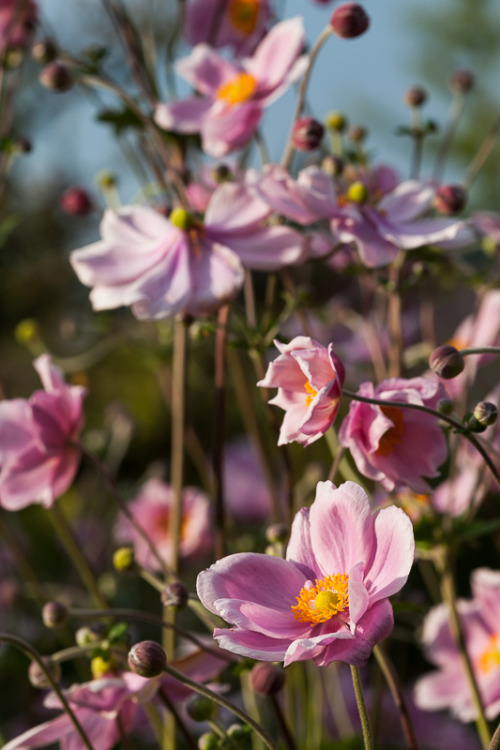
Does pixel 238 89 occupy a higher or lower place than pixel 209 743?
higher

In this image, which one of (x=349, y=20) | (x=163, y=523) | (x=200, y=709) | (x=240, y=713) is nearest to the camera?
(x=240, y=713)

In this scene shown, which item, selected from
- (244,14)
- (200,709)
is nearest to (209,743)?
(200,709)

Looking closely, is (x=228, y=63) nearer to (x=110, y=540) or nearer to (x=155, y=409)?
(x=110, y=540)

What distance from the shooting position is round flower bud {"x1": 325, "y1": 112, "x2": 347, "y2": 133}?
2.86 ft

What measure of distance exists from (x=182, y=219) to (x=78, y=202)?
0.30 m

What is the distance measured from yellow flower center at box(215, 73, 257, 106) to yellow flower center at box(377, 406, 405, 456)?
0.37 m

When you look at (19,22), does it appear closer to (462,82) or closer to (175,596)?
(462,82)

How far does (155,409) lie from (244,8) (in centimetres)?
213

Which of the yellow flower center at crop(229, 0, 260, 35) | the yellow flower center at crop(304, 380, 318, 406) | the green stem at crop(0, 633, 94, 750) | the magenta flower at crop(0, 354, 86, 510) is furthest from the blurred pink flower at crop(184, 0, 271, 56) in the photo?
the green stem at crop(0, 633, 94, 750)

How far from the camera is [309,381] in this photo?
48cm

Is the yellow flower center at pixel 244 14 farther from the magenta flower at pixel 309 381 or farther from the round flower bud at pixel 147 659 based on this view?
the round flower bud at pixel 147 659

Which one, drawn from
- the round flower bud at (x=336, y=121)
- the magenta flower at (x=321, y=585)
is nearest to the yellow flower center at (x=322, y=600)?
the magenta flower at (x=321, y=585)

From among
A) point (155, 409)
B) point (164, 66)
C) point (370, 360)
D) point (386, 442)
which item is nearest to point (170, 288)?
point (386, 442)

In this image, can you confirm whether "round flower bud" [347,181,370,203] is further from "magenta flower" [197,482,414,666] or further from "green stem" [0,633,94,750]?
"green stem" [0,633,94,750]
